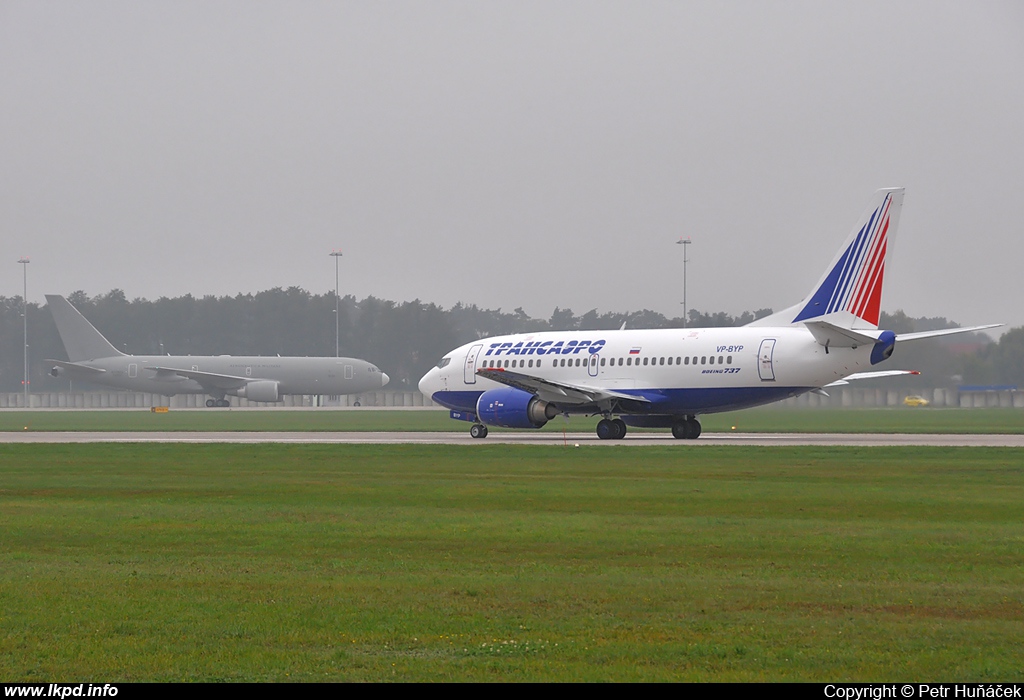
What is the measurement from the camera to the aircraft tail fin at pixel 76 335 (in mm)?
92938

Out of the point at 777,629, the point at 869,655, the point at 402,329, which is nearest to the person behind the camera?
the point at 869,655

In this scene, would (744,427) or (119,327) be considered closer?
(744,427)

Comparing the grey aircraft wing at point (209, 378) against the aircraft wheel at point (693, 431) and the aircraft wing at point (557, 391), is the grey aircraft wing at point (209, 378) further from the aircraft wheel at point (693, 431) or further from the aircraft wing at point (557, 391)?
the aircraft wheel at point (693, 431)

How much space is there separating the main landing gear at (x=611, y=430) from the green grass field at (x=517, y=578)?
15.5 metres

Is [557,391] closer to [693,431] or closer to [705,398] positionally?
[705,398]

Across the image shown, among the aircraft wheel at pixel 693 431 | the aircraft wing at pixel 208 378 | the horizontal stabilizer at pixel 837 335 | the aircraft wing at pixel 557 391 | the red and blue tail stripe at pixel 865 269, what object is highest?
the red and blue tail stripe at pixel 865 269

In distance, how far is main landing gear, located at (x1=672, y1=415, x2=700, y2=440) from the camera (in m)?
40.5

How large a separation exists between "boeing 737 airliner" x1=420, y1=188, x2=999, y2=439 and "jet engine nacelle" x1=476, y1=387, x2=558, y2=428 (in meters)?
0.03

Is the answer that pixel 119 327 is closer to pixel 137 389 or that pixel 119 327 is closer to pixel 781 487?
pixel 137 389

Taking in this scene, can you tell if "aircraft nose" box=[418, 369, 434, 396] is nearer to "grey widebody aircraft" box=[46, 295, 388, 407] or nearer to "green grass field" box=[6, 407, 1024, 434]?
"green grass field" box=[6, 407, 1024, 434]

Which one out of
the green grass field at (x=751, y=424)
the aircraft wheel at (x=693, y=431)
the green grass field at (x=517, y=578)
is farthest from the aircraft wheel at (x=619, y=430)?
the green grass field at (x=517, y=578)

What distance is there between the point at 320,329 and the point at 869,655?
123 meters

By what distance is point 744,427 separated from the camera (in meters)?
49.2

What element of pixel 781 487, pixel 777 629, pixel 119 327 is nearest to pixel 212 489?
pixel 781 487
